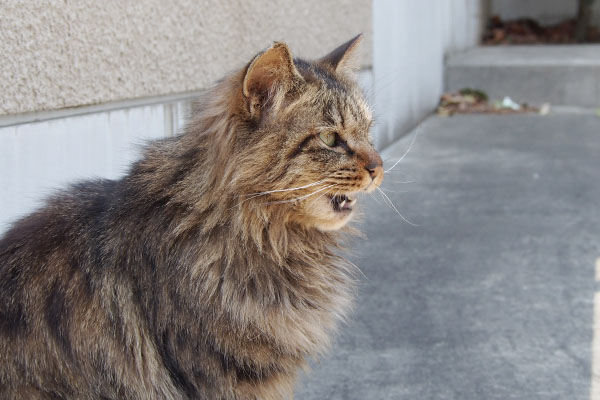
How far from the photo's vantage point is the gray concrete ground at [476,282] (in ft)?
8.75

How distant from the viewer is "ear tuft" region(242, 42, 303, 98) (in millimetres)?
1868

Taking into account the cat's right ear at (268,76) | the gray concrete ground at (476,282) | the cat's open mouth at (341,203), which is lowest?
the gray concrete ground at (476,282)

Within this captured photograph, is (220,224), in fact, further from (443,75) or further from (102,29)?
(443,75)

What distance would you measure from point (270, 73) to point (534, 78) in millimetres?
6399

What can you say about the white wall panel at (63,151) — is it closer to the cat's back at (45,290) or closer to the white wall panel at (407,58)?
the cat's back at (45,290)

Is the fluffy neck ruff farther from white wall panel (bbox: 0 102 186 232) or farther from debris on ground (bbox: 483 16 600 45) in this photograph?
debris on ground (bbox: 483 16 600 45)

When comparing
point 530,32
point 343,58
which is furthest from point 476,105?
point 343,58

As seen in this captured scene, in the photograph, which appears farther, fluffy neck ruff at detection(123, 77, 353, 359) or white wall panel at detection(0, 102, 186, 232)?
white wall panel at detection(0, 102, 186, 232)

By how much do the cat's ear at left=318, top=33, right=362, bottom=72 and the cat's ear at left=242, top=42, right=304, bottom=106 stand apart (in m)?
0.38

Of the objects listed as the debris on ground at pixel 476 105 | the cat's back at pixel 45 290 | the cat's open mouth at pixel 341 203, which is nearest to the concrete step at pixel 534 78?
the debris on ground at pixel 476 105

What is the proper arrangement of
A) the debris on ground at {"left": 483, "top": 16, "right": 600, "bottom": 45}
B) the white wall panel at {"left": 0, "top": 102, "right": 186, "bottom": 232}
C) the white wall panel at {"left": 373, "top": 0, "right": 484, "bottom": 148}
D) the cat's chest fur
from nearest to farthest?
the cat's chest fur < the white wall panel at {"left": 0, "top": 102, "right": 186, "bottom": 232} < the white wall panel at {"left": 373, "top": 0, "right": 484, "bottom": 148} < the debris on ground at {"left": 483, "top": 16, "right": 600, "bottom": 45}

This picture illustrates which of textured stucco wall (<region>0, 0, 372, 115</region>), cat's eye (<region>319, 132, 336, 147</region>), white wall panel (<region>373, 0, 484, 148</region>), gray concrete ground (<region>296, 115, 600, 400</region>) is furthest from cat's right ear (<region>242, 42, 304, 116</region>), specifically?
white wall panel (<region>373, 0, 484, 148</region>)

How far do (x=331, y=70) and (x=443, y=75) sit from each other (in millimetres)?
5947

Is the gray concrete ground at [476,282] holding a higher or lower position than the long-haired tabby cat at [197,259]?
lower
